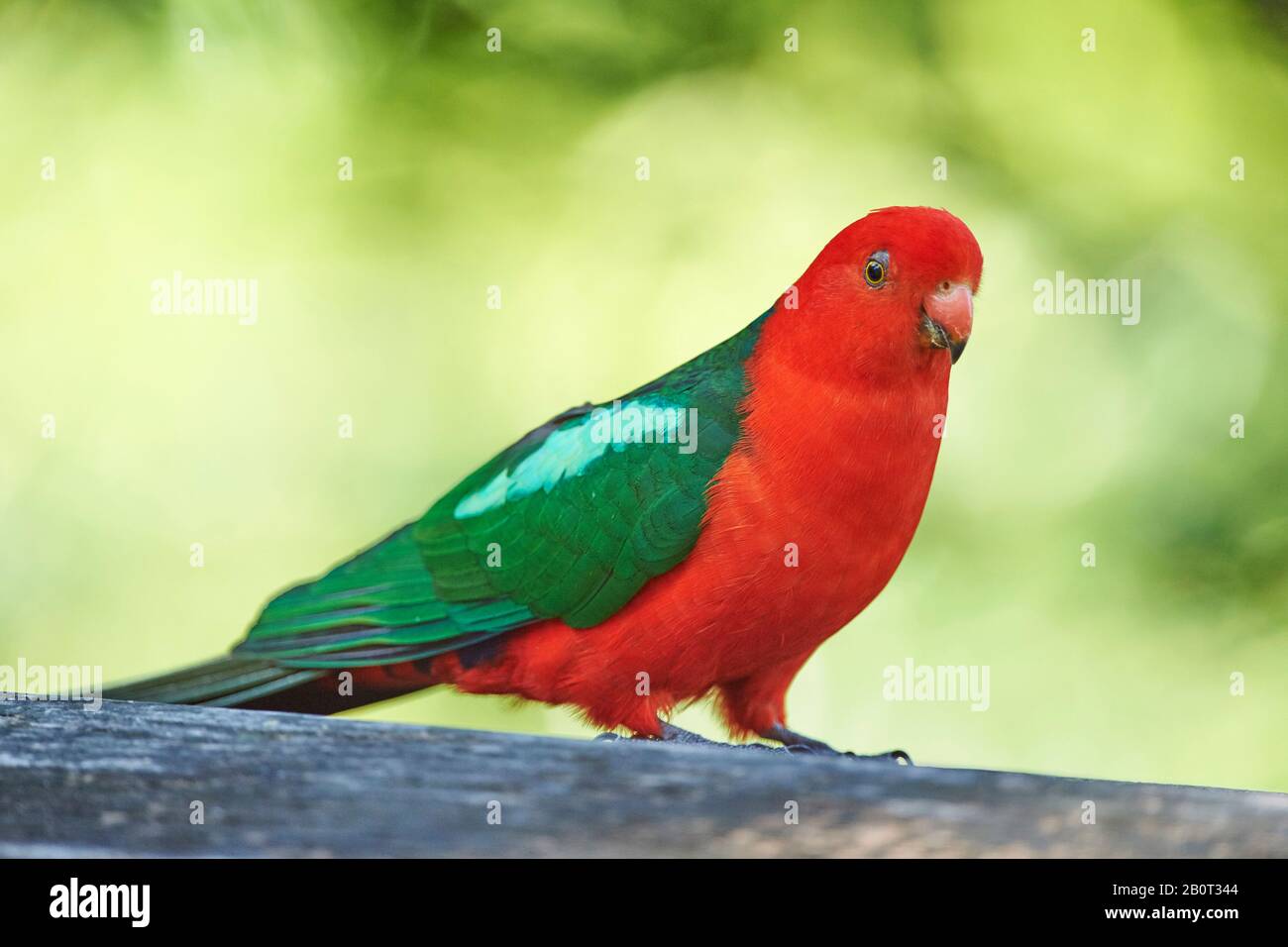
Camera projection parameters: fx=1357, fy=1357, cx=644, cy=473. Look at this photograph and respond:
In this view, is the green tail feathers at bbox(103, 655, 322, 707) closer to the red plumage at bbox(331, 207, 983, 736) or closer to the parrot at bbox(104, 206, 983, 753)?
the parrot at bbox(104, 206, 983, 753)

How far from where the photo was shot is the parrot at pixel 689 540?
3607 millimetres

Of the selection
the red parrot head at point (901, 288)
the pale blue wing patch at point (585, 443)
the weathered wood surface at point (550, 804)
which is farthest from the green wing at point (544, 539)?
the weathered wood surface at point (550, 804)

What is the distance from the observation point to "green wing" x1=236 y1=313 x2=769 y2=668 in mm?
3773

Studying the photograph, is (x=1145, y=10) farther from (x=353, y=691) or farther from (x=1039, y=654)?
(x=353, y=691)

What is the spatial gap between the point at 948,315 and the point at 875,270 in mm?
238

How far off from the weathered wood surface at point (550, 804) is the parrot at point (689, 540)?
138 cm

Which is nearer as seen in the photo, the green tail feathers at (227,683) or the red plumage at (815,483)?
the red plumage at (815,483)

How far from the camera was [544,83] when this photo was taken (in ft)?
18.2

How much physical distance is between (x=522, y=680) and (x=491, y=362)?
215 centimetres

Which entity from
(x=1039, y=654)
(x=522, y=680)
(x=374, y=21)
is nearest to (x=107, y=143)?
(x=374, y=21)

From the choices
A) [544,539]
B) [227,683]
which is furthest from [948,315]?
[227,683]

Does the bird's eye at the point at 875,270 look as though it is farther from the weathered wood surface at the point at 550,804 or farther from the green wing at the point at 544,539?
the weathered wood surface at the point at 550,804

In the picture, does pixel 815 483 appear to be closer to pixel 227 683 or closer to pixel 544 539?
pixel 544 539

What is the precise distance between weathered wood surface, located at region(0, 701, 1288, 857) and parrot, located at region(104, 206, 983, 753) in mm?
1377
